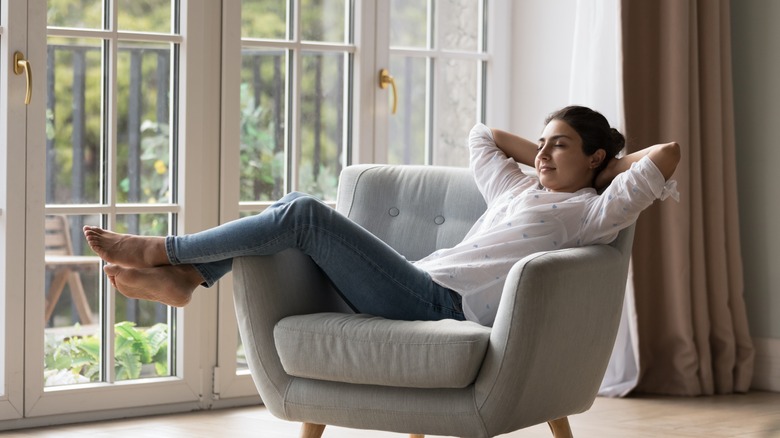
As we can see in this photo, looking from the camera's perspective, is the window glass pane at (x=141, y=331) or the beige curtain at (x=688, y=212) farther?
the beige curtain at (x=688, y=212)

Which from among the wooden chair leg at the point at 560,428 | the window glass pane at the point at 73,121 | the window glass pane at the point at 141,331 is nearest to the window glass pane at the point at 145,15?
the window glass pane at the point at 73,121

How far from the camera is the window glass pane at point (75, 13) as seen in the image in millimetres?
3203

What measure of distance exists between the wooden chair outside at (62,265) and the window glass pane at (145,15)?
62 cm

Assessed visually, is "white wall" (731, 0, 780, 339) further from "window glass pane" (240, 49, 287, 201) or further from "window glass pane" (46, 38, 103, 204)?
"window glass pane" (46, 38, 103, 204)

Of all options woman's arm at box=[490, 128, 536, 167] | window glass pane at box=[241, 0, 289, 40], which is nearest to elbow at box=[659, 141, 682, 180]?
woman's arm at box=[490, 128, 536, 167]

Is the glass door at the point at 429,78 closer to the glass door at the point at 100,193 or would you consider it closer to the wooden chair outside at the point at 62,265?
the glass door at the point at 100,193

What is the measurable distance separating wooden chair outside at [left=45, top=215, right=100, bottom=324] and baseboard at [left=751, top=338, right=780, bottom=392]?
2354mm

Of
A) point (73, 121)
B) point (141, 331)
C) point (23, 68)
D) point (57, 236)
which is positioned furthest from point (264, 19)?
point (141, 331)

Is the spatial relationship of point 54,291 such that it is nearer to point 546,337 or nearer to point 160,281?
point 160,281

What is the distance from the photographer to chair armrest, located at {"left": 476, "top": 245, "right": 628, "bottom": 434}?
2.21m

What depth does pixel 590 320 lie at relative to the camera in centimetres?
238

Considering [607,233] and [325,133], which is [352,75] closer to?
[325,133]

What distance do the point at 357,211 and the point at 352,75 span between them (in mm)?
939

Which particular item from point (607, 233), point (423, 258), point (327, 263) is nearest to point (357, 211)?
point (423, 258)
